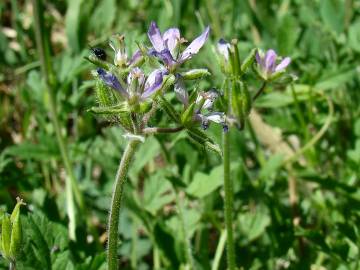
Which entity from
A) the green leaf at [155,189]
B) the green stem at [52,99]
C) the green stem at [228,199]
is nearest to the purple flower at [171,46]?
the green stem at [228,199]

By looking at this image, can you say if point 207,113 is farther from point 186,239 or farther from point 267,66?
point 186,239

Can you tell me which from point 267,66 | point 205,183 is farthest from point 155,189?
point 267,66

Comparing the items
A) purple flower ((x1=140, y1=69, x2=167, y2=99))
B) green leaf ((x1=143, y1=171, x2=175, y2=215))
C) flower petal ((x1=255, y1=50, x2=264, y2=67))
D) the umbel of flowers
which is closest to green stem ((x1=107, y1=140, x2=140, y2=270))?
the umbel of flowers

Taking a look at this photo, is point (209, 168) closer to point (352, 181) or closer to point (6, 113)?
point (352, 181)

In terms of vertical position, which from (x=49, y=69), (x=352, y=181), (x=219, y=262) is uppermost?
(x=49, y=69)

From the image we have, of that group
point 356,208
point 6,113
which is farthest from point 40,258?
point 6,113

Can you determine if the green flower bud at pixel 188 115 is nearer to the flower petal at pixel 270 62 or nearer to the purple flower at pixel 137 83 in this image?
the purple flower at pixel 137 83
